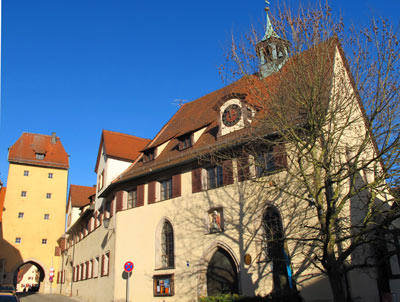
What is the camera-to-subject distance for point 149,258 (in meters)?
20.0

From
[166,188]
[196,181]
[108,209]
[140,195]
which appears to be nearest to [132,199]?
[140,195]

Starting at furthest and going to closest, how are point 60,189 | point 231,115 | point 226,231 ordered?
point 60,189 → point 231,115 → point 226,231

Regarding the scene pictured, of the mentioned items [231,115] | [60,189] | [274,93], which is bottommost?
[274,93]

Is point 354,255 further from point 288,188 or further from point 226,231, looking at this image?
point 226,231

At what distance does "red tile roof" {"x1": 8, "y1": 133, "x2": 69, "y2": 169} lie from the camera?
155ft

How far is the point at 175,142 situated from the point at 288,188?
8892 mm

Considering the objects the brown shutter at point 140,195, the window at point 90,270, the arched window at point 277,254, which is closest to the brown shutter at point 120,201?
the brown shutter at point 140,195

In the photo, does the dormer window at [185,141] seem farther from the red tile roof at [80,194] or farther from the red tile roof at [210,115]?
the red tile roof at [80,194]

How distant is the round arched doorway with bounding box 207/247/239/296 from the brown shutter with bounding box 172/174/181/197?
3.58 metres

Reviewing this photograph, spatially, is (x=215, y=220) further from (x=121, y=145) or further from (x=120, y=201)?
(x=121, y=145)

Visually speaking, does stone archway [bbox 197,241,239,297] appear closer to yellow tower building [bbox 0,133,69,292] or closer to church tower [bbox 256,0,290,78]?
church tower [bbox 256,0,290,78]

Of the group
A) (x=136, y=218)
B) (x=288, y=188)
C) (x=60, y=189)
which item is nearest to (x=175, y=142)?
(x=136, y=218)

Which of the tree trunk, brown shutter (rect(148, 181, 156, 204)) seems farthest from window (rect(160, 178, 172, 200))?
the tree trunk

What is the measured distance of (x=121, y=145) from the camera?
28406 millimetres
